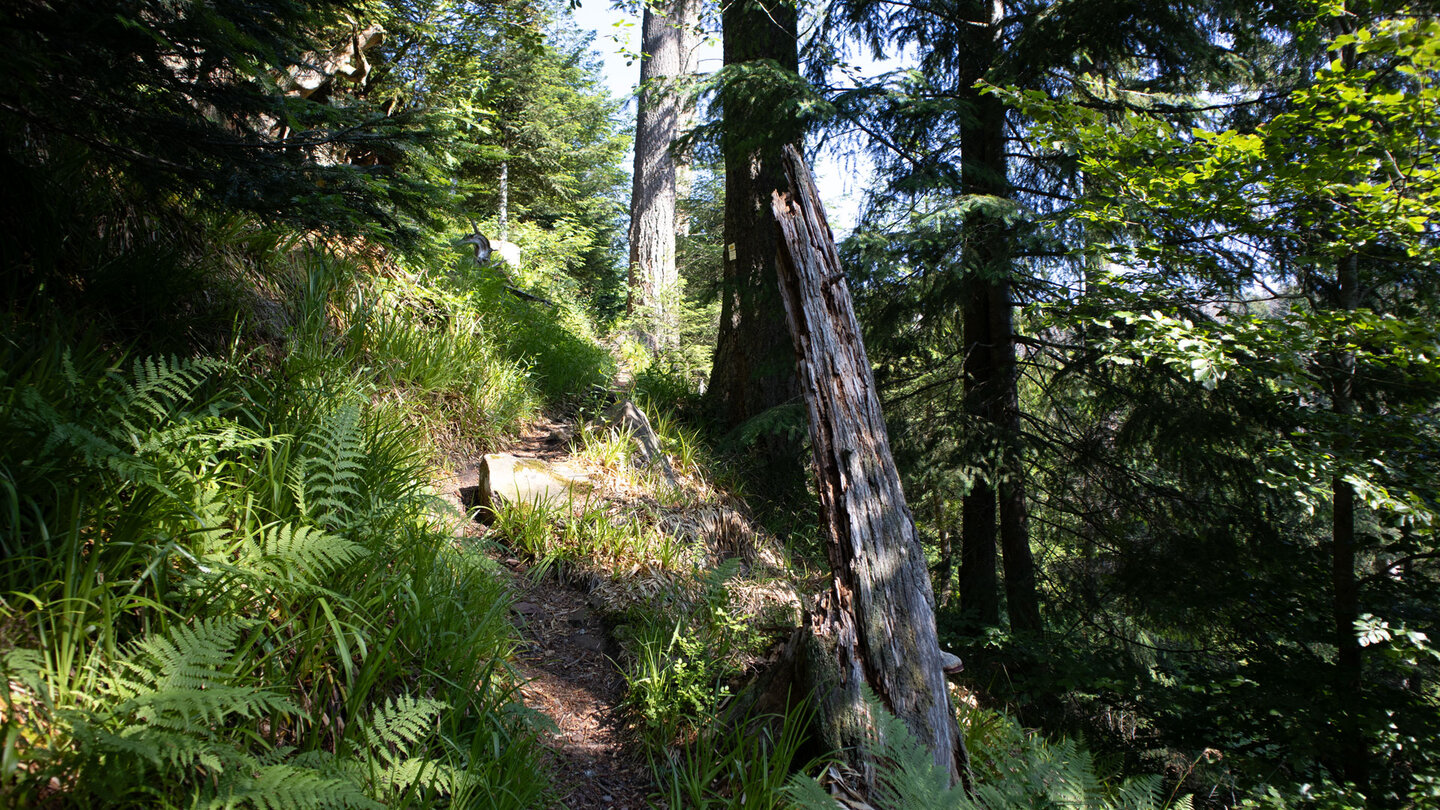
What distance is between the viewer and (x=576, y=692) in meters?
3.37

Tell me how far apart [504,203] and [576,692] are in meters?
13.8

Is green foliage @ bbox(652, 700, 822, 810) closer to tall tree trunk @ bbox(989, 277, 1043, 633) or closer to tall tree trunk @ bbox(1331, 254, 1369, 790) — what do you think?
→ tall tree trunk @ bbox(989, 277, 1043, 633)

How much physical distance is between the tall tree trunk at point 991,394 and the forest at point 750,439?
5cm

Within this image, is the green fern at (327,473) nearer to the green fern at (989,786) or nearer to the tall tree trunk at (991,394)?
the green fern at (989,786)

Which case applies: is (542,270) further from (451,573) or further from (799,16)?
(451,573)

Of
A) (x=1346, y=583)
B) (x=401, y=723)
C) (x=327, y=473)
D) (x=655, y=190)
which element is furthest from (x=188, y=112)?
(x=655, y=190)

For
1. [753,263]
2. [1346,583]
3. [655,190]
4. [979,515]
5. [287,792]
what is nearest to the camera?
[287,792]

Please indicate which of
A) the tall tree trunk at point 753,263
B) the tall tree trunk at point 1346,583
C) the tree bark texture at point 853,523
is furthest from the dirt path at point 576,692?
the tall tree trunk at point 1346,583

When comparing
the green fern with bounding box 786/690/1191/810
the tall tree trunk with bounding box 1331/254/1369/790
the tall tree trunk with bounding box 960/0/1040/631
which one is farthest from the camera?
the tall tree trunk with bounding box 960/0/1040/631

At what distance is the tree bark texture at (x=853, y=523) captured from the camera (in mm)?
2922

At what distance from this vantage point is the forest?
7.00ft

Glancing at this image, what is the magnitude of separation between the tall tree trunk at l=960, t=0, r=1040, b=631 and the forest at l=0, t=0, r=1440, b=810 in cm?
5

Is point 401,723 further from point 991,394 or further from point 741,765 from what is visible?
point 991,394

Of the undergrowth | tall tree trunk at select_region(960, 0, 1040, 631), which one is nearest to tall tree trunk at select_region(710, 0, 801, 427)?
tall tree trunk at select_region(960, 0, 1040, 631)
